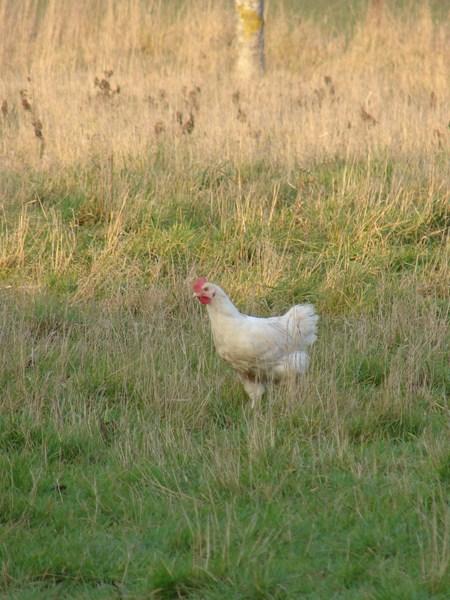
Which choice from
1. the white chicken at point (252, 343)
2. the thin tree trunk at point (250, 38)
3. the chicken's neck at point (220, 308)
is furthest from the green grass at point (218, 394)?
the thin tree trunk at point (250, 38)

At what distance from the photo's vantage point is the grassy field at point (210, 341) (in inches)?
156

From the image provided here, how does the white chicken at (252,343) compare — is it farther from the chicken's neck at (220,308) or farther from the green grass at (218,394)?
the green grass at (218,394)

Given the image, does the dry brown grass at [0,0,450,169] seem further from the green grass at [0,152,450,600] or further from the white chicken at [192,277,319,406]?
the white chicken at [192,277,319,406]

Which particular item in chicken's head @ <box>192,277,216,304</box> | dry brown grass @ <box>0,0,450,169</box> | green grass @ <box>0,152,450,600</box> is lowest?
green grass @ <box>0,152,450,600</box>

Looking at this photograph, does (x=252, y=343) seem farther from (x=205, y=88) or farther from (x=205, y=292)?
(x=205, y=88)

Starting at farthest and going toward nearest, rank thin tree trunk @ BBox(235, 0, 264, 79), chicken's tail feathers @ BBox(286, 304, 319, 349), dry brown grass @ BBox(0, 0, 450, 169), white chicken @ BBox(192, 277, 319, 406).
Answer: thin tree trunk @ BBox(235, 0, 264, 79), dry brown grass @ BBox(0, 0, 450, 169), chicken's tail feathers @ BBox(286, 304, 319, 349), white chicken @ BBox(192, 277, 319, 406)

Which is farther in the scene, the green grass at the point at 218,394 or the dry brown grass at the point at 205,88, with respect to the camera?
the dry brown grass at the point at 205,88

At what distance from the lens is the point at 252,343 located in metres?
5.45

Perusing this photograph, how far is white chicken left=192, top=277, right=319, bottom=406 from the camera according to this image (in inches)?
215

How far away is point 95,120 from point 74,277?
367cm

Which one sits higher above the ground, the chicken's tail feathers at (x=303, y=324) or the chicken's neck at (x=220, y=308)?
the chicken's neck at (x=220, y=308)

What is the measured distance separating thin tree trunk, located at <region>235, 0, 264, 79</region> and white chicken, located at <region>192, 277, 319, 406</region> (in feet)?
30.9

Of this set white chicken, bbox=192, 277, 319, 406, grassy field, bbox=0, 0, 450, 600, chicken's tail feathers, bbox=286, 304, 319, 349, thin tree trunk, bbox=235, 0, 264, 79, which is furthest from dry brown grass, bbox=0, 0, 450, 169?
white chicken, bbox=192, 277, 319, 406

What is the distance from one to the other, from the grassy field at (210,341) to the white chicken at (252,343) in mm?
109
